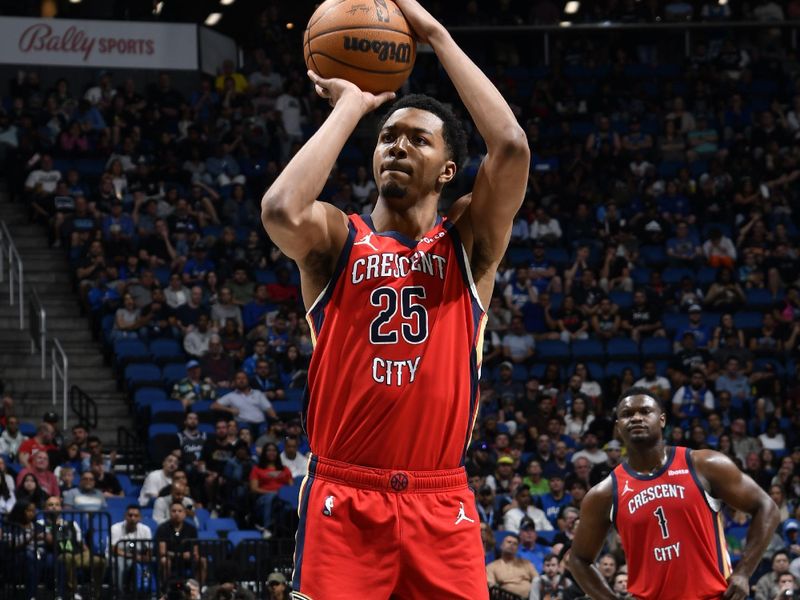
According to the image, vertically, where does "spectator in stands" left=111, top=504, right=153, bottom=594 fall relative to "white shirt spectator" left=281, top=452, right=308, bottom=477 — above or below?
below

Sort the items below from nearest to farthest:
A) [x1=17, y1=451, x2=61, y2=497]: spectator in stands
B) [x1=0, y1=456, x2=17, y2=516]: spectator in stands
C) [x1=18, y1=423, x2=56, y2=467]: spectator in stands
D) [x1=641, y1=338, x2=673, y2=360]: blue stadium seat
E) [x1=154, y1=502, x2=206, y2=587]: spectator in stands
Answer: [x1=154, y1=502, x2=206, y2=587]: spectator in stands < [x1=0, y1=456, x2=17, y2=516]: spectator in stands < [x1=17, y1=451, x2=61, y2=497]: spectator in stands < [x1=18, y1=423, x2=56, y2=467]: spectator in stands < [x1=641, y1=338, x2=673, y2=360]: blue stadium seat

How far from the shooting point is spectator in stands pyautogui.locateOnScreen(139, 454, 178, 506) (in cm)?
1412

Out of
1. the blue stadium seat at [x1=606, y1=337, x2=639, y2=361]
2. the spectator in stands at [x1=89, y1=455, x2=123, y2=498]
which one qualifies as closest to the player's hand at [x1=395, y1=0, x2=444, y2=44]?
the spectator in stands at [x1=89, y1=455, x2=123, y2=498]

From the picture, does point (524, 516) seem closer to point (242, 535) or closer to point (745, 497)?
point (242, 535)

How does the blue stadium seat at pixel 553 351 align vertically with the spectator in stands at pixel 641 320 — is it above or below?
below

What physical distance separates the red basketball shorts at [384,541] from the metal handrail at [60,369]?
12.9 m

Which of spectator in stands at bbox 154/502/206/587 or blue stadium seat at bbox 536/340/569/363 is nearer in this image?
spectator in stands at bbox 154/502/206/587

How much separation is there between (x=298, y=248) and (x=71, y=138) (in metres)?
17.0

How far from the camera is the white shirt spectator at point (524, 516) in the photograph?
48.0 ft

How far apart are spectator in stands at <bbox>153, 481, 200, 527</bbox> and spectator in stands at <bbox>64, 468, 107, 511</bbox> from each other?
541 mm

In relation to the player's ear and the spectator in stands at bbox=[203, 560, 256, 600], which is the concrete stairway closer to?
the spectator in stands at bbox=[203, 560, 256, 600]

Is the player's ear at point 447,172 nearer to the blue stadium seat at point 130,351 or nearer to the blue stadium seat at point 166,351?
A: the blue stadium seat at point 166,351

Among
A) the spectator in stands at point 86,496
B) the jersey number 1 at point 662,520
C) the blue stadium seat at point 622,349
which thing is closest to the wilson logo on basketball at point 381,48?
the jersey number 1 at point 662,520

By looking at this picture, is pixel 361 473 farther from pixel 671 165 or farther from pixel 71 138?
pixel 671 165
